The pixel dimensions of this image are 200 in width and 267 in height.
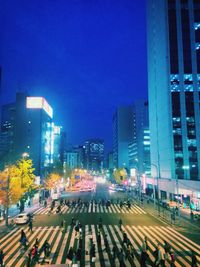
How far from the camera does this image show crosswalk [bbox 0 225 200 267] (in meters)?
19.9

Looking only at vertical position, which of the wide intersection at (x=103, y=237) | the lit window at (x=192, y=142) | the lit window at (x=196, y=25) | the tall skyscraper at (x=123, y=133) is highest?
the lit window at (x=196, y=25)

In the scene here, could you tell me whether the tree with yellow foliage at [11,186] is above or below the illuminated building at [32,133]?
below

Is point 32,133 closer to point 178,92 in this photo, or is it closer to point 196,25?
point 178,92

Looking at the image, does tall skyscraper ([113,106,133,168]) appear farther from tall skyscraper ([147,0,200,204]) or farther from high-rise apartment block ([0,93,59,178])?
tall skyscraper ([147,0,200,204])

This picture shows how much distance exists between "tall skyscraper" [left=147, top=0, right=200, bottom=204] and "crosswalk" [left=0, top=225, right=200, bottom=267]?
32.2 meters

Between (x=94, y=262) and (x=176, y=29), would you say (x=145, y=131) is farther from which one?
(x=94, y=262)

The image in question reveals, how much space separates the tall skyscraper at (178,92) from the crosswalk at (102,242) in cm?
3218

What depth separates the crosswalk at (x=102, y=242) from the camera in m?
19.9

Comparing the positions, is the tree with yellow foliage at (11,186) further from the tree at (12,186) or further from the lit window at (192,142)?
the lit window at (192,142)

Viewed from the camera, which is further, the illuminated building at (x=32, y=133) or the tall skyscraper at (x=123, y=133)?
the tall skyscraper at (x=123, y=133)

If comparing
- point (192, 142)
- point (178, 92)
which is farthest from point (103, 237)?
point (178, 92)

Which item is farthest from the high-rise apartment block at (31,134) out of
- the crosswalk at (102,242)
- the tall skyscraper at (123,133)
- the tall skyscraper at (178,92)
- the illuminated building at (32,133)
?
the tall skyscraper at (123,133)

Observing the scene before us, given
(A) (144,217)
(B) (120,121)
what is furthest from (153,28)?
(B) (120,121)

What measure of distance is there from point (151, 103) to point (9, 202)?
61023 mm
